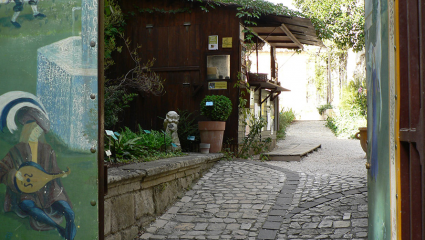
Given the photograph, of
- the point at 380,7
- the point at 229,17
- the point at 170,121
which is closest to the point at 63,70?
the point at 380,7

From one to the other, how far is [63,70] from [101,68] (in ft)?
0.79

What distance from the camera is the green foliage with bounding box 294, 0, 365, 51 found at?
17.0 m

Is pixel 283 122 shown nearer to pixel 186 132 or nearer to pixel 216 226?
pixel 186 132

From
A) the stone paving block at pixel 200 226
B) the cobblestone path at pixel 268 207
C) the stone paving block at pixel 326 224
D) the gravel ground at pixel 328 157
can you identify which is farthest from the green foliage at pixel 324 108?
the stone paving block at pixel 200 226

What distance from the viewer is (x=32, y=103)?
8.97ft

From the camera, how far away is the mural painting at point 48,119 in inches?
106

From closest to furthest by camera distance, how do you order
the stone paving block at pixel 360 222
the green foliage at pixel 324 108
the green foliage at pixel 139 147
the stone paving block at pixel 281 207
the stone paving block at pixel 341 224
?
the stone paving block at pixel 360 222 < the stone paving block at pixel 341 224 < the stone paving block at pixel 281 207 < the green foliage at pixel 139 147 < the green foliage at pixel 324 108

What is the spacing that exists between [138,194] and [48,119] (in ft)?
9.58

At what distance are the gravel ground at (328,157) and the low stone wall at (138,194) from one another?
3274mm

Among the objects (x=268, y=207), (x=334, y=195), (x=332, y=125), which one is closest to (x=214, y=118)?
(x=268, y=207)

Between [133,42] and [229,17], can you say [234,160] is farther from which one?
[133,42]

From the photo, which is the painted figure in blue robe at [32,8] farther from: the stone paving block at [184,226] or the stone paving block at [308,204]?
the stone paving block at [308,204]

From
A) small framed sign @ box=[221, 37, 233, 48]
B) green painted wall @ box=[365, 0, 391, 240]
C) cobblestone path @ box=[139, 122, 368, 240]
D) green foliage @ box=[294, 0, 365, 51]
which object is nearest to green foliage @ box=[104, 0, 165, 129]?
small framed sign @ box=[221, 37, 233, 48]

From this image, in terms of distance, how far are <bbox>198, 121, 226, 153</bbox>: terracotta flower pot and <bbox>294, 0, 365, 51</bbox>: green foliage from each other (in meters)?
8.56
